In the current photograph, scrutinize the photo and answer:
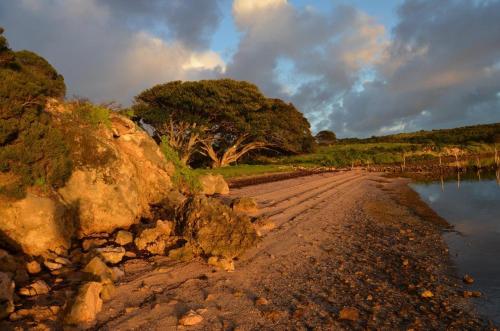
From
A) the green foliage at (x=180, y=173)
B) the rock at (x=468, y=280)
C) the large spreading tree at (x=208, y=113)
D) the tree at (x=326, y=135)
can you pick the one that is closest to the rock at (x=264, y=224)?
the green foliage at (x=180, y=173)

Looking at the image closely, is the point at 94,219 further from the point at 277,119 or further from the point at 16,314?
the point at 277,119

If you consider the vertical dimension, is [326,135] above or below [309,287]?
above

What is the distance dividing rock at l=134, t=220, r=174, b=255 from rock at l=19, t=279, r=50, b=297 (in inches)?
93.5

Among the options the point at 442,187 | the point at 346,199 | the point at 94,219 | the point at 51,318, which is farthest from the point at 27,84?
the point at 442,187

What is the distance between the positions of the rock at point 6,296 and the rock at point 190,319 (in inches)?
93.2

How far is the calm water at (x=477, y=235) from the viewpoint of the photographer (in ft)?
21.8

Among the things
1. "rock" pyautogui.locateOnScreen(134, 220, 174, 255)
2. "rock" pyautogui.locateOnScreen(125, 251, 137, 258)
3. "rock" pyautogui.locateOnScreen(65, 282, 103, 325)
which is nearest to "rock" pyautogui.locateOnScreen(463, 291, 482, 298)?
"rock" pyautogui.locateOnScreen(134, 220, 174, 255)

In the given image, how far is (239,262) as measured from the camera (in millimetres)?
7703

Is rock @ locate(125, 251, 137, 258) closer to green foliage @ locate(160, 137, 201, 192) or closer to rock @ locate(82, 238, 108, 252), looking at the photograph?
rock @ locate(82, 238, 108, 252)

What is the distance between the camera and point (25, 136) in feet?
24.1

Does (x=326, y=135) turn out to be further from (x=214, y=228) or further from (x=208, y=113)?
(x=214, y=228)

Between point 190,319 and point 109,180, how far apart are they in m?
5.49

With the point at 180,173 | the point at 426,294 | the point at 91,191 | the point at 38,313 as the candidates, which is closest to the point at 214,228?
the point at 91,191

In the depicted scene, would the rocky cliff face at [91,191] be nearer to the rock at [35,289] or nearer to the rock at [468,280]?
the rock at [35,289]
